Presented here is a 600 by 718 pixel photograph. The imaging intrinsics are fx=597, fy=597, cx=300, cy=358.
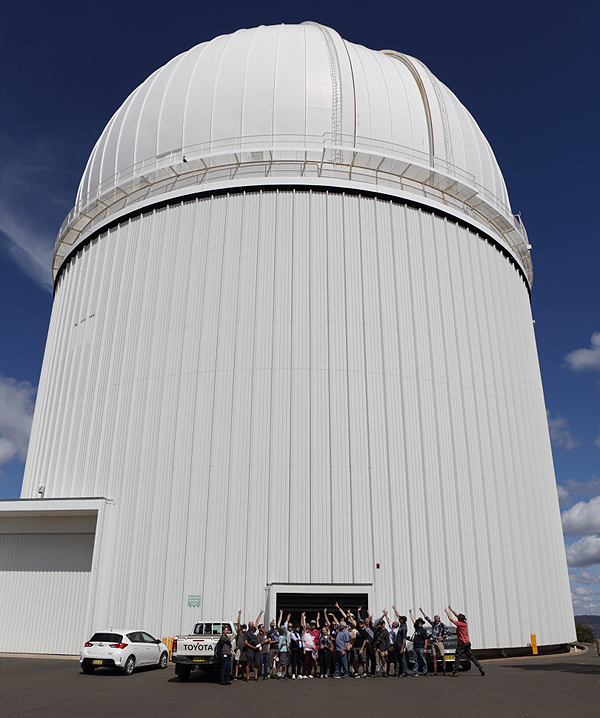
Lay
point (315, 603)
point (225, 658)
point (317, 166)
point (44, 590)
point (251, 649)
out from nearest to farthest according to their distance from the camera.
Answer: point (225, 658) < point (251, 649) < point (315, 603) < point (44, 590) < point (317, 166)

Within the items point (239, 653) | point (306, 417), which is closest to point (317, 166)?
point (306, 417)

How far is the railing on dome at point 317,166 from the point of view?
2308 centimetres

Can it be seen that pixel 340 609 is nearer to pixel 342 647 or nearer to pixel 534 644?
pixel 342 647

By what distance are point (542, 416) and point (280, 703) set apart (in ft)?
62.5

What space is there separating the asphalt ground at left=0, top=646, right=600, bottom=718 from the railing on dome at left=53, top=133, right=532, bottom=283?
1726cm

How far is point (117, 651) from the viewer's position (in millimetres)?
14422

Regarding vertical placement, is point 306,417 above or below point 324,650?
above

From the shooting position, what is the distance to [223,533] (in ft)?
59.8

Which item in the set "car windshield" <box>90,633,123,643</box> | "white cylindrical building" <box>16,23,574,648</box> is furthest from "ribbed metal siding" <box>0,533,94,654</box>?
"car windshield" <box>90,633,123,643</box>

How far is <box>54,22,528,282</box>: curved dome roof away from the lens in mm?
23453

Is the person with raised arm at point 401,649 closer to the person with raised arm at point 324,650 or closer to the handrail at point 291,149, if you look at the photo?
the person with raised arm at point 324,650

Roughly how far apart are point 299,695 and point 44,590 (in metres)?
12.5

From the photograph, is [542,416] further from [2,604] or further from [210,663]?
[2,604]

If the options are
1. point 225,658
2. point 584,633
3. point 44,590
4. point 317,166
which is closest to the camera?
point 225,658
